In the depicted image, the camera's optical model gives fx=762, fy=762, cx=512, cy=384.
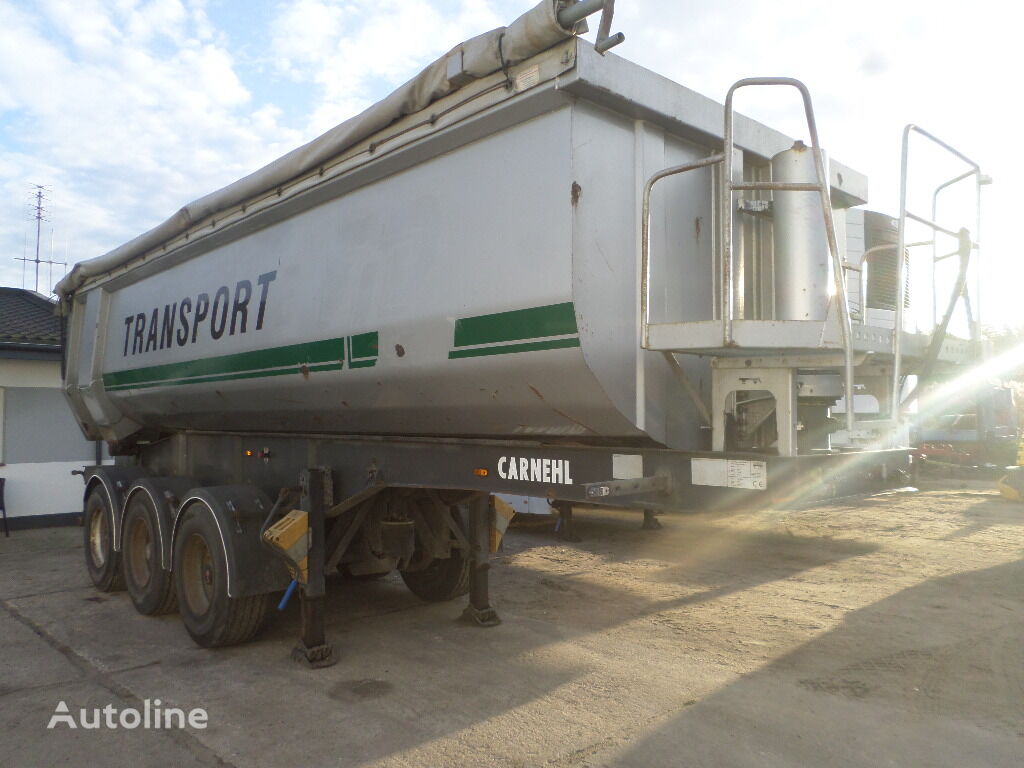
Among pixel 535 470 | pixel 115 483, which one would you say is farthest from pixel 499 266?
pixel 115 483

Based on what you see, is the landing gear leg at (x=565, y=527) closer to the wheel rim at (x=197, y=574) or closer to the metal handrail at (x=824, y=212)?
the wheel rim at (x=197, y=574)

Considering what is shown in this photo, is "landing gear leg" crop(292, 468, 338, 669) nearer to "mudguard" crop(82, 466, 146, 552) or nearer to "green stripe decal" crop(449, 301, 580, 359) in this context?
"green stripe decal" crop(449, 301, 580, 359)

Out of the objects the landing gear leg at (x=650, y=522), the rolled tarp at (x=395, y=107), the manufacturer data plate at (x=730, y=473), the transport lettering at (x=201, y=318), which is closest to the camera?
the manufacturer data plate at (x=730, y=473)

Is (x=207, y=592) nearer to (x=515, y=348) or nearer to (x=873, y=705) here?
(x=515, y=348)

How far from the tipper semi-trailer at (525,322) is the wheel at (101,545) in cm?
165

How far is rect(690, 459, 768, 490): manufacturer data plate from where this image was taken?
3127mm

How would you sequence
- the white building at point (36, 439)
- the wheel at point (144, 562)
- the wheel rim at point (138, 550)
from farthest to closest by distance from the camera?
1. the white building at point (36, 439)
2. the wheel rim at point (138, 550)
3. the wheel at point (144, 562)

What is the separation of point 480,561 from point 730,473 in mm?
→ 2931

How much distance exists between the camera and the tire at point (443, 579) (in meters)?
6.24

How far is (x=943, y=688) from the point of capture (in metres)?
4.41

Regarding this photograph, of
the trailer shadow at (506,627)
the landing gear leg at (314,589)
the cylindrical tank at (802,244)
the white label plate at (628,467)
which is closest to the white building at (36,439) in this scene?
the trailer shadow at (506,627)

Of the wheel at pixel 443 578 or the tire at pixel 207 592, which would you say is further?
the wheel at pixel 443 578

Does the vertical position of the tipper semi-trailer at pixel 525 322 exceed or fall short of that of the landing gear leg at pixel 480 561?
it exceeds it

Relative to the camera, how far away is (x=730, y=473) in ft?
10.6
